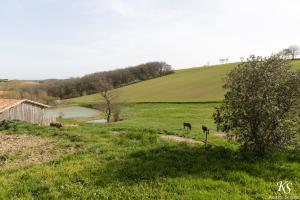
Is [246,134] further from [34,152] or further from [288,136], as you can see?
[34,152]

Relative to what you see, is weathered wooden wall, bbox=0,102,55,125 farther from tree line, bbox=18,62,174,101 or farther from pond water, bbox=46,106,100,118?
tree line, bbox=18,62,174,101

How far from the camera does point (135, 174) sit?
912cm

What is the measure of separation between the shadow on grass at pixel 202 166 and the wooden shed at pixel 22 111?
59.0 ft

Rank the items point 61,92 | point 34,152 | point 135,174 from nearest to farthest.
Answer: point 135,174
point 34,152
point 61,92

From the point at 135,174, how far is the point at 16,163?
18.9 feet

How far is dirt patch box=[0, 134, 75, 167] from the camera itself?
12.6 metres

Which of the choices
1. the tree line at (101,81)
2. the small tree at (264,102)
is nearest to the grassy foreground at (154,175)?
the small tree at (264,102)

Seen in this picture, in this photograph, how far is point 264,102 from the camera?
994 centimetres

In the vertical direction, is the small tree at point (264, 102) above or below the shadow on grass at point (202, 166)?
above

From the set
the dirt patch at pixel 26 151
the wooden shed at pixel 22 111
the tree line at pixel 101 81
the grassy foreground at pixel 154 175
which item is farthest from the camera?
the tree line at pixel 101 81

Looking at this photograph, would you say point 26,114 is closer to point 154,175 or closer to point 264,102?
point 154,175

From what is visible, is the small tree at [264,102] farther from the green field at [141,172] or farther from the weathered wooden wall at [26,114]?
the weathered wooden wall at [26,114]

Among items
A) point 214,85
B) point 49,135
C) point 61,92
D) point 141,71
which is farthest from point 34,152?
point 141,71

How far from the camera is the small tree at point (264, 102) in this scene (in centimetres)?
998
